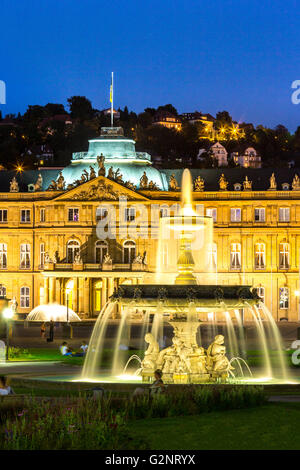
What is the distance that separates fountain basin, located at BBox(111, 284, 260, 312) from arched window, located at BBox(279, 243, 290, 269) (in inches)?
2753

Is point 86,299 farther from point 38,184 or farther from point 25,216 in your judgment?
point 38,184

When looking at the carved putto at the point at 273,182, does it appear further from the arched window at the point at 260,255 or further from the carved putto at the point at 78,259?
the carved putto at the point at 78,259

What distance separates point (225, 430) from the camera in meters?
22.8

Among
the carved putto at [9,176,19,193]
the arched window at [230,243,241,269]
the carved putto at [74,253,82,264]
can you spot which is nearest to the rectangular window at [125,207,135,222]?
the carved putto at [74,253,82,264]

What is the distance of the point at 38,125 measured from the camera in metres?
198

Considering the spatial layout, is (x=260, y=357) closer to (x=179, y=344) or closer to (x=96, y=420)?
(x=179, y=344)

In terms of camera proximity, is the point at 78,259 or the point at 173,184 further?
the point at 173,184

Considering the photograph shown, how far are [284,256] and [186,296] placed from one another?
71641 millimetres

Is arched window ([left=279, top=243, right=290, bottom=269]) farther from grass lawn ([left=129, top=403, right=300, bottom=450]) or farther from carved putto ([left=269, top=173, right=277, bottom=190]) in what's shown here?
grass lawn ([left=129, top=403, right=300, bottom=450])

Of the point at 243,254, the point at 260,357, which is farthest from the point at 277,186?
the point at 260,357

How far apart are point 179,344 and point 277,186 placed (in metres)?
73.3

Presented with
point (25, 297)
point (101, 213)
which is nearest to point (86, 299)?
point (25, 297)

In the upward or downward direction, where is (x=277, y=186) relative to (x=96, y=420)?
upward

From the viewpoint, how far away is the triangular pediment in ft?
336
